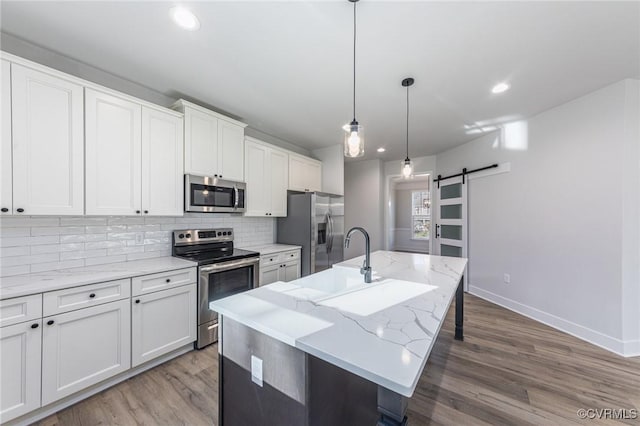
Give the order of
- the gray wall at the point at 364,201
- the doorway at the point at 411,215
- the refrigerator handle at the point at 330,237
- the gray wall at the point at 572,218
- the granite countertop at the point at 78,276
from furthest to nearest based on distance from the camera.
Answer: the doorway at the point at 411,215
the gray wall at the point at 364,201
the refrigerator handle at the point at 330,237
the gray wall at the point at 572,218
the granite countertop at the point at 78,276

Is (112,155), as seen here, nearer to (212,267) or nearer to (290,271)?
(212,267)

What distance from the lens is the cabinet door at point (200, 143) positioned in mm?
2615

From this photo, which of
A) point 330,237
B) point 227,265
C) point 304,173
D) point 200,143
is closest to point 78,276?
point 227,265

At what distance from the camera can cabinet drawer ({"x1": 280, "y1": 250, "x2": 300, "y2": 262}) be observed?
345 centimetres

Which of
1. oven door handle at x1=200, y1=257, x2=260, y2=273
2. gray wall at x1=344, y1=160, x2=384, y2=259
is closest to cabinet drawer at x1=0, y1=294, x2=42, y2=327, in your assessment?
oven door handle at x1=200, y1=257, x2=260, y2=273

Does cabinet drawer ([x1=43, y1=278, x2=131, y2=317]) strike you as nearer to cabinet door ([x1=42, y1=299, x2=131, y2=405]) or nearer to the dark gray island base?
cabinet door ([x1=42, y1=299, x2=131, y2=405])

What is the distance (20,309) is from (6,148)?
3.40 ft

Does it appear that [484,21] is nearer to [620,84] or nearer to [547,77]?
[547,77]

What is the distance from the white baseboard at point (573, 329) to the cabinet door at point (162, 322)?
4051 mm

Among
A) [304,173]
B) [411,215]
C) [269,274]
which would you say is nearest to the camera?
[269,274]

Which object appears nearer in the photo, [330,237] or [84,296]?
[84,296]

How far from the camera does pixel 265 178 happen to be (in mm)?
3555

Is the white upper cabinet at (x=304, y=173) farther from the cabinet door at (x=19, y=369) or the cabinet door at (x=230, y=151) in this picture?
the cabinet door at (x=19, y=369)

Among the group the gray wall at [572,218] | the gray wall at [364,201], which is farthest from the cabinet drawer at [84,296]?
the gray wall at [572,218]
